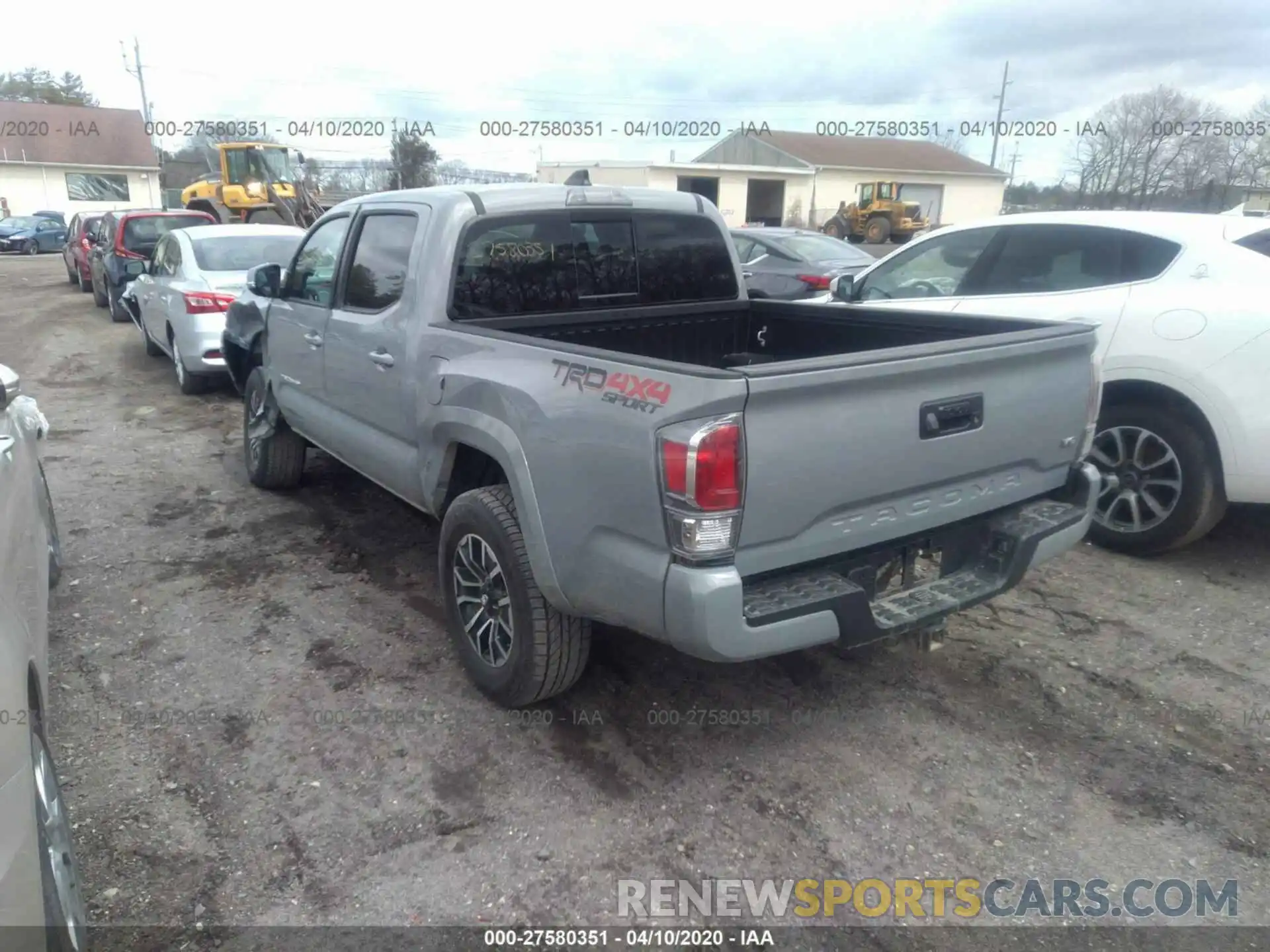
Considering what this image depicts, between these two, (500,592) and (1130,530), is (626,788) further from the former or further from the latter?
(1130,530)

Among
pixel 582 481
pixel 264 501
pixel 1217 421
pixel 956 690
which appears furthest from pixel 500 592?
pixel 1217 421

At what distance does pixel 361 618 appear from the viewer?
451cm

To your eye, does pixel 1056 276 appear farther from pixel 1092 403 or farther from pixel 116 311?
pixel 116 311

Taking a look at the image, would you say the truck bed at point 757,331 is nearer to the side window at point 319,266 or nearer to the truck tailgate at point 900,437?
the truck tailgate at point 900,437

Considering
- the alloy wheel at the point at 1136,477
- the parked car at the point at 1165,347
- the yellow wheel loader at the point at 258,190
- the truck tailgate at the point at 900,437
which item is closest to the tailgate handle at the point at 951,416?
the truck tailgate at the point at 900,437

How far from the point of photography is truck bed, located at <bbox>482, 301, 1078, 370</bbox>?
404 cm

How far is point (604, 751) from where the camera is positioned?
345 cm

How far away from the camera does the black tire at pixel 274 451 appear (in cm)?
610

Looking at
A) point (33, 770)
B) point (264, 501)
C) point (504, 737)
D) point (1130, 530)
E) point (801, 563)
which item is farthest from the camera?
point (264, 501)

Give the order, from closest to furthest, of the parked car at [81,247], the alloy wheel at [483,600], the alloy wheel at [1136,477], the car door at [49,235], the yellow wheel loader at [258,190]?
1. the alloy wheel at [483,600]
2. the alloy wheel at [1136,477]
3. the parked car at [81,247]
4. the yellow wheel loader at [258,190]
5. the car door at [49,235]

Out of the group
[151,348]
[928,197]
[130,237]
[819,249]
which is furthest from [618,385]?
[928,197]

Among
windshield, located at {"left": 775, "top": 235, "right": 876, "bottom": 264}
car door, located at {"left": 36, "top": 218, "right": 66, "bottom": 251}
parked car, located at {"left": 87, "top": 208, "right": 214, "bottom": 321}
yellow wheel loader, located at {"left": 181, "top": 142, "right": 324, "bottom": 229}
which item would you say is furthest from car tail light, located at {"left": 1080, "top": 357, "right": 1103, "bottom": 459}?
car door, located at {"left": 36, "top": 218, "right": 66, "bottom": 251}

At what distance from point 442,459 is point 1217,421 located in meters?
3.83

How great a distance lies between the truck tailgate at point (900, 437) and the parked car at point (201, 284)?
6.82 meters
